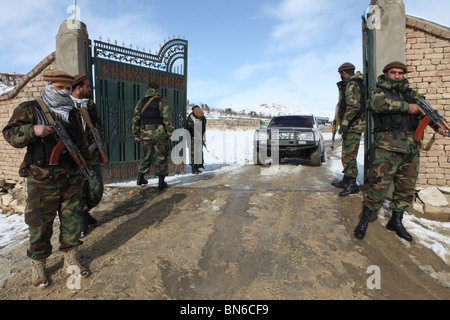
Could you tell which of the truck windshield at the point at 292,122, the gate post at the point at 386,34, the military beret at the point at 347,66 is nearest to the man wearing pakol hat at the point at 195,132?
the truck windshield at the point at 292,122

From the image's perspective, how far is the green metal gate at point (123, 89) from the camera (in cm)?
561

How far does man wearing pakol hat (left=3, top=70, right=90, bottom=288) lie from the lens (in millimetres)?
2236

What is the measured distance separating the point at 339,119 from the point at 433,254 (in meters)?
2.56

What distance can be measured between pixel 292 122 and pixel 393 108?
512 cm

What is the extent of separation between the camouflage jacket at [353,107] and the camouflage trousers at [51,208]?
3.83 m

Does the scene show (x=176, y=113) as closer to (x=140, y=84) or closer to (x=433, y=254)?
(x=140, y=84)

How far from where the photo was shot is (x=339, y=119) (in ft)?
16.1

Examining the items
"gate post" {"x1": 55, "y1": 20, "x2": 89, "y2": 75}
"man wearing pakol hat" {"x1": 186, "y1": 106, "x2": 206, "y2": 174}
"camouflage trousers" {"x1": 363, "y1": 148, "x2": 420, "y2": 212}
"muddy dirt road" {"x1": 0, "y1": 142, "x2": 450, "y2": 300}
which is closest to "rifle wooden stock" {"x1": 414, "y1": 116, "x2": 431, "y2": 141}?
"camouflage trousers" {"x1": 363, "y1": 148, "x2": 420, "y2": 212}

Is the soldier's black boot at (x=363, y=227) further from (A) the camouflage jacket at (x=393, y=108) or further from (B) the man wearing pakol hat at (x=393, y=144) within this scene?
(A) the camouflage jacket at (x=393, y=108)

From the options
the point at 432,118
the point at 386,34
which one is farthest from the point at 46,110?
the point at 386,34

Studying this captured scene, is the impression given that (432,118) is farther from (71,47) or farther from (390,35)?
(71,47)

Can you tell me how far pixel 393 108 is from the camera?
3.03 m

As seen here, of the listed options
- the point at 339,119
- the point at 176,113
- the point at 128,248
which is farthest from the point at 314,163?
the point at 128,248

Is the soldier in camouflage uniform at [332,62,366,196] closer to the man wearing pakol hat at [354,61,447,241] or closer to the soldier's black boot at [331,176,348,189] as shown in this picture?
the soldier's black boot at [331,176,348,189]
